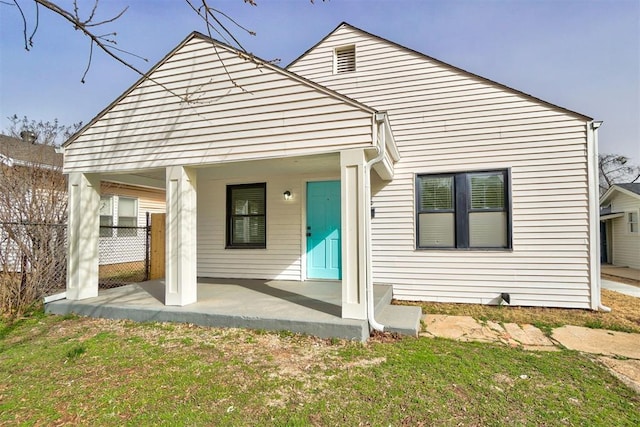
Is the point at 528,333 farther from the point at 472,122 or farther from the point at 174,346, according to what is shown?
the point at 174,346

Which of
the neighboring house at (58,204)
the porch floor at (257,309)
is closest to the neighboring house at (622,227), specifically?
the porch floor at (257,309)

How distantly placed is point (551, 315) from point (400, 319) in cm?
279

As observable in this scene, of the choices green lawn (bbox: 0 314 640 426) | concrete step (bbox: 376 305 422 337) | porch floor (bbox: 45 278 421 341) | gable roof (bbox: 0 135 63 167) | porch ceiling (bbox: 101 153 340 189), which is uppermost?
gable roof (bbox: 0 135 63 167)

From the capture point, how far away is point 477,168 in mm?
5809

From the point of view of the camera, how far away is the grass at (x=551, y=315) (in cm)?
466

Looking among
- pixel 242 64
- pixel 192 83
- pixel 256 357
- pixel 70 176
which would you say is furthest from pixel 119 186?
pixel 256 357

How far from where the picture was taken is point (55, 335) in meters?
4.12

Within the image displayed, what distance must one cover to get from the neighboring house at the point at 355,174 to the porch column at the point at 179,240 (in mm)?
20

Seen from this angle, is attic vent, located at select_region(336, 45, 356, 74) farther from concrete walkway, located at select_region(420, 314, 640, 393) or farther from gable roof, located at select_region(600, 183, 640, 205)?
gable roof, located at select_region(600, 183, 640, 205)

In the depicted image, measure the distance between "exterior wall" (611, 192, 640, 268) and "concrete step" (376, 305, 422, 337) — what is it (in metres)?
12.4

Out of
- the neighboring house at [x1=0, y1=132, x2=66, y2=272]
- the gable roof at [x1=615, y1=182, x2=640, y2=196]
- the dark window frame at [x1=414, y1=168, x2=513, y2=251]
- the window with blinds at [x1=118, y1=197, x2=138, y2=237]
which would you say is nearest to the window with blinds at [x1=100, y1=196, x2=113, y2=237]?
the window with blinds at [x1=118, y1=197, x2=138, y2=237]

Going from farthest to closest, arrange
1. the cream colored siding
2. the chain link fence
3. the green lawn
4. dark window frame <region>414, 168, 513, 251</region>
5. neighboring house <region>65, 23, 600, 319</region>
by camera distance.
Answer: dark window frame <region>414, 168, 513, 251</region> → the chain link fence → neighboring house <region>65, 23, 600, 319</region> → the cream colored siding → the green lawn

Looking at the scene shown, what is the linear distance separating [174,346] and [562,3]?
9255mm

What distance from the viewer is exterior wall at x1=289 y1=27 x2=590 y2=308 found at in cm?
540
